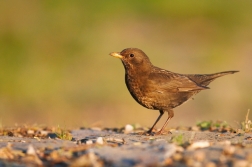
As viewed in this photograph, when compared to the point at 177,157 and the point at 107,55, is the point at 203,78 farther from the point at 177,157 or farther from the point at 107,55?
the point at 107,55

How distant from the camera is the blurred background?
14531 mm

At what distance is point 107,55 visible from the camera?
17.0m

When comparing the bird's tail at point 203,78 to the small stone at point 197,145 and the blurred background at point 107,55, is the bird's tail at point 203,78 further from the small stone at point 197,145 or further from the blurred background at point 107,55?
the small stone at point 197,145

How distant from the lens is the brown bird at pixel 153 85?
366 inches

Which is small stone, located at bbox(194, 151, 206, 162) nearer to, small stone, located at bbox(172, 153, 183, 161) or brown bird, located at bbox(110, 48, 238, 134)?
small stone, located at bbox(172, 153, 183, 161)

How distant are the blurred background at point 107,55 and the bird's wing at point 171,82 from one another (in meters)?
2.52

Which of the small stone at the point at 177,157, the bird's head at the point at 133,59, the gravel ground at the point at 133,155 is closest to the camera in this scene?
the gravel ground at the point at 133,155

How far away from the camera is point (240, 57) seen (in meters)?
17.5

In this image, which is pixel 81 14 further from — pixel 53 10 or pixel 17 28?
pixel 17 28

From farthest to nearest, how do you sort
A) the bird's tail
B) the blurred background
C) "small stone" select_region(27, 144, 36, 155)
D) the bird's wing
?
the blurred background < the bird's tail < the bird's wing < "small stone" select_region(27, 144, 36, 155)

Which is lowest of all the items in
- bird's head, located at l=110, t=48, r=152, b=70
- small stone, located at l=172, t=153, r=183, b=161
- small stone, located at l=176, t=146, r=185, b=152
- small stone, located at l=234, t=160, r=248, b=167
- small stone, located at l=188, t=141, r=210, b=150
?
small stone, located at l=234, t=160, r=248, b=167

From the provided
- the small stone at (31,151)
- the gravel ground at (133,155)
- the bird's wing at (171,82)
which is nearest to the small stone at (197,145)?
the gravel ground at (133,155)

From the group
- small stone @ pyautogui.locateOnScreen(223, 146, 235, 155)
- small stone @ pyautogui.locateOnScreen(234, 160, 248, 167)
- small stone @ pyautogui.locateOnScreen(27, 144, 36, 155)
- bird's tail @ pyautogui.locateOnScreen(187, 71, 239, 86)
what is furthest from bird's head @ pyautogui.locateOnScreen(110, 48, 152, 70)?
small stone @ pyautogui.locateOnScreen(234, 160, 248, 167)

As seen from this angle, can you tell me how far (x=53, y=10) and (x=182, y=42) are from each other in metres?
4.14
